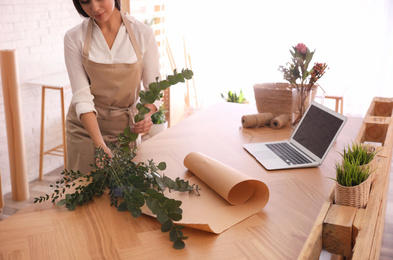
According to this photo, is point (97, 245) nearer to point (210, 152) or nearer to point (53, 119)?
point (210, 152)

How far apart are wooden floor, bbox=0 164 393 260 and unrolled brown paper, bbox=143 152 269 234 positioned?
177 cm

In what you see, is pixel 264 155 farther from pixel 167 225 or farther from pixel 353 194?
pixel 167 225

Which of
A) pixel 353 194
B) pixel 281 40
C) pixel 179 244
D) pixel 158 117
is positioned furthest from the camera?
pixel 281 40

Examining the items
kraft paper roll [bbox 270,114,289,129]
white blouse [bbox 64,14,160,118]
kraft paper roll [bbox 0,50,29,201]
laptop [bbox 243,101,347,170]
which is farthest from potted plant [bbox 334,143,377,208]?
kraft paper roll [bbox 0,50,29,201]

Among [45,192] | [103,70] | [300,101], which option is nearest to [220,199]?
[300,101]

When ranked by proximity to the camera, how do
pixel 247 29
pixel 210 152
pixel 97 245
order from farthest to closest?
pixel 247 29, pixel 210 152, pixel 97 245

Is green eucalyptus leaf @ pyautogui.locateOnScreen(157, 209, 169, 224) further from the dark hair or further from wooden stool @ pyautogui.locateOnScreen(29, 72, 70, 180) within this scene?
wooden stool @ pyautogui.locateOnScreen(29, 72, 70, 180)

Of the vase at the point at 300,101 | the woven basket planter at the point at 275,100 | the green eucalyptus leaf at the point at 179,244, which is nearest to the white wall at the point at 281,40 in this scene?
the woven basket planter at the point at 275,100

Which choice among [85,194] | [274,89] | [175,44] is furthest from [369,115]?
[175,44]

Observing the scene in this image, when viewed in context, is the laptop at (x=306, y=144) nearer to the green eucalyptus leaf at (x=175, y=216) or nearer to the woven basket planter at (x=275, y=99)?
the woven basket planter at (x=275, y=99)

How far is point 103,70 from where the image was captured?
2283 millimetres

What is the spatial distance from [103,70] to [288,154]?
105 cm

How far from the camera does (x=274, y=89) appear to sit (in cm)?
247

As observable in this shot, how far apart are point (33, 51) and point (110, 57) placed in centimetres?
198
